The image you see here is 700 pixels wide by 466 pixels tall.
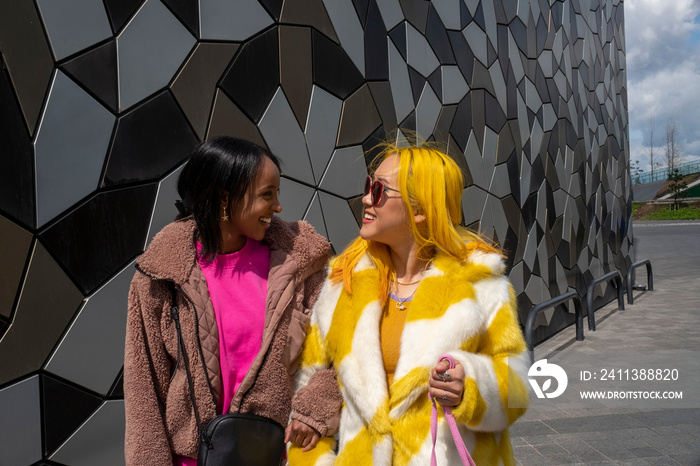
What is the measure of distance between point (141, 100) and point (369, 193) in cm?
183

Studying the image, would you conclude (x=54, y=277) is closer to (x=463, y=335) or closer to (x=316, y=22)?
(x=463, y=335)

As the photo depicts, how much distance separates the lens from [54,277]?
2820 mm

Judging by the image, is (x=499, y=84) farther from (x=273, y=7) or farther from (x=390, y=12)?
(x=273, y=7)

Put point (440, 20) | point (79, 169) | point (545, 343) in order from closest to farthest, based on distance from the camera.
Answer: point (79, 169) < point (440, 20) < point (545, 343)

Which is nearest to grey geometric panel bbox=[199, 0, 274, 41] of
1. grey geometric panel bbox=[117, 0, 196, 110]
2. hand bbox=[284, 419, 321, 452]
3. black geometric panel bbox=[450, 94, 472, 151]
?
grey geometric panel bbox=[117, 0, 196, 110]

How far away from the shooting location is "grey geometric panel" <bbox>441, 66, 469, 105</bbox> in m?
6.66

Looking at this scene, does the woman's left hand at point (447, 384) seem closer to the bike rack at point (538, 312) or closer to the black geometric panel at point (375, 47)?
the black geometric panel at point (375, 47)

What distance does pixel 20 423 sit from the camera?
8.75 ft

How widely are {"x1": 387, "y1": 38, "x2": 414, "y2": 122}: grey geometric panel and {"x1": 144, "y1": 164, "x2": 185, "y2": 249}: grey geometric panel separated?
2839 millimetres

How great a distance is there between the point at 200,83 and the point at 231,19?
1.81ft

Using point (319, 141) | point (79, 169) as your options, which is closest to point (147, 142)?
point (79, 169)

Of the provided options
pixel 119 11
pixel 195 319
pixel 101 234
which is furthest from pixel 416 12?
pixel 195 319

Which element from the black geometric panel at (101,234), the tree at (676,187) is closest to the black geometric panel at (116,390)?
the black geometric panel at (101,234)

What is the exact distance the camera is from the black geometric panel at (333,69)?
4504 mm
